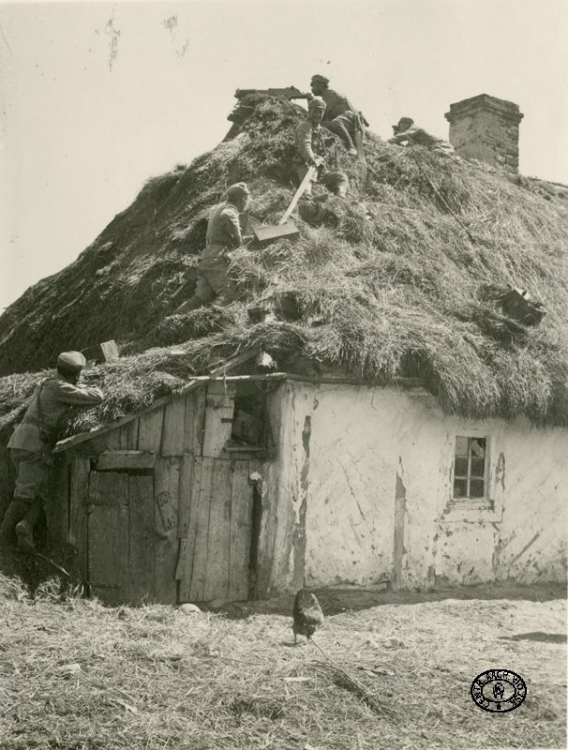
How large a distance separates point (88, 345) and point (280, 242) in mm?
3103

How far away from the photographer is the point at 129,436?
7898 millimetres

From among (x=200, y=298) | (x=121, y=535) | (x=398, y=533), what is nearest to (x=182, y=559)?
(x=121, y=535)

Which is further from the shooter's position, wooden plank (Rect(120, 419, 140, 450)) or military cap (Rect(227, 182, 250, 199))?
military cap (Rect(227, 182, 250, 199))

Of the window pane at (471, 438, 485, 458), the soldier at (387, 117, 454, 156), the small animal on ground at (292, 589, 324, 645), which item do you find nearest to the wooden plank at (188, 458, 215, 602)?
the small animal on ground at (292, 589, 324, 645)

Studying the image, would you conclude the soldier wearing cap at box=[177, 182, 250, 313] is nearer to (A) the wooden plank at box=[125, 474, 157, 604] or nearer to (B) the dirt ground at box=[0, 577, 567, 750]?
(A) the wooden plank at box=[125, 474, 157, 604]

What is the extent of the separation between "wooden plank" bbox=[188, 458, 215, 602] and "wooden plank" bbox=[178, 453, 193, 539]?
82mm

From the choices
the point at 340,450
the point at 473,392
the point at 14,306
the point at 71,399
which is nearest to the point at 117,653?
the point at 71,399

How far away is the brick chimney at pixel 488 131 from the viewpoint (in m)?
14.7

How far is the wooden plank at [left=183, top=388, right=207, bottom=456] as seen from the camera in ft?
26.5

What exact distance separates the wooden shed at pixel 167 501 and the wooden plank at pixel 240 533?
0.01 metres

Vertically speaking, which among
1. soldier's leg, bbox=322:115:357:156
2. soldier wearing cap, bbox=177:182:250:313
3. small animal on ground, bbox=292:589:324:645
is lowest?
small animal on ground, bbox=292:589:324:645

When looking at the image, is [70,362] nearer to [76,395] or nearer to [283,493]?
[76,395]

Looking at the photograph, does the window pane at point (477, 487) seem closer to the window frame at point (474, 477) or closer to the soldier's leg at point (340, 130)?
the window frame at point (474, 477)

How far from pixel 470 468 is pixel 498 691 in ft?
13.8
